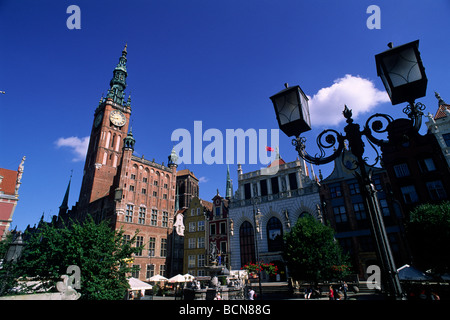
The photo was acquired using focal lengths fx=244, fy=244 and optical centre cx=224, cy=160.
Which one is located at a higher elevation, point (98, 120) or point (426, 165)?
point (98, 120)

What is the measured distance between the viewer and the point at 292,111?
15.8ft

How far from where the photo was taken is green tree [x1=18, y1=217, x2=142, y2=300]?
507 inches

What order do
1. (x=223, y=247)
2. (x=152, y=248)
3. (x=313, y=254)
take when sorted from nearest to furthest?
(x=313, y=254) < (x=223, y=247) < (x=152, y=248)

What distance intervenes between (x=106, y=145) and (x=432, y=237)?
2134 inches

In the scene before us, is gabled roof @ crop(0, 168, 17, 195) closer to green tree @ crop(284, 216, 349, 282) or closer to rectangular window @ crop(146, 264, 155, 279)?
rectangular window @ crop(146, 264, 155, 279)

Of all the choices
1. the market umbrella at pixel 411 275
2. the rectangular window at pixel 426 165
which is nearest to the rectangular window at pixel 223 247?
the market umbrella at pixel 411 275

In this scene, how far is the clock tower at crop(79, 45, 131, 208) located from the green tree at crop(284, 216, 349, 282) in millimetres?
35566

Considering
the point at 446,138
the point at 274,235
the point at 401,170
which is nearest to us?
the point at 446,138

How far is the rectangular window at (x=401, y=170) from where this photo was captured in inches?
1111

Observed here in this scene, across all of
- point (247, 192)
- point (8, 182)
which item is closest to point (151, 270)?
point (247, 192)

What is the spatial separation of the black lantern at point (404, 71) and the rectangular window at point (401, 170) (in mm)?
29739

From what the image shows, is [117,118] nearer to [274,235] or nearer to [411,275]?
[274,235]

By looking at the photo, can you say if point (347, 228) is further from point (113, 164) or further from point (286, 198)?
point (113, 164)
